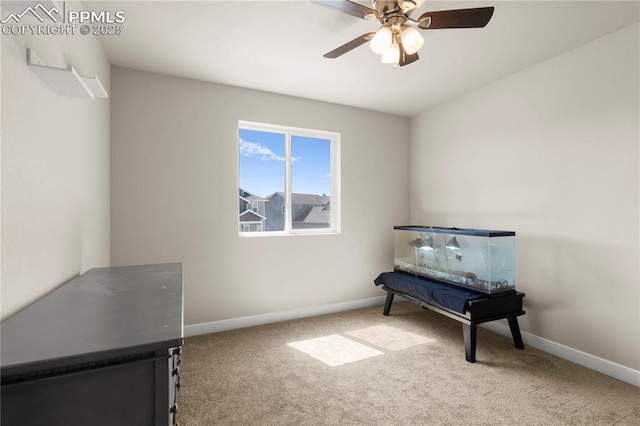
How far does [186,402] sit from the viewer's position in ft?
6.45

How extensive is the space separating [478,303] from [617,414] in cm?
94

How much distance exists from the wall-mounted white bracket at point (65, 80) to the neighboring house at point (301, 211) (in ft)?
6.99

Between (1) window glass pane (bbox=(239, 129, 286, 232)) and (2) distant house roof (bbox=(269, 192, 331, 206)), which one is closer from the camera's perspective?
(1) window glass pane (bbox=(239, 129, 286, 232))

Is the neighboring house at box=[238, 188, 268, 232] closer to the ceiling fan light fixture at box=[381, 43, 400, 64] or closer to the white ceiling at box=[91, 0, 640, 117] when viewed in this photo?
the white ceiling at box=[91, 0, 640, 117]

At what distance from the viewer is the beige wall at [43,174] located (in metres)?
1.08

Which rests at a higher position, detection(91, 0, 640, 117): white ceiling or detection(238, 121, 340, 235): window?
detection(91, 0, 640, 117): white ceiling

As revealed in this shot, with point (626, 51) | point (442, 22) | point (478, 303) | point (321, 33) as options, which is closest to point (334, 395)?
point (478, 303)

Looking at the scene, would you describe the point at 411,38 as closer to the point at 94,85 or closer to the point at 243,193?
the point at 94,85

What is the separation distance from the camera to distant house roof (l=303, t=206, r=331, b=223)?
12.4 feet

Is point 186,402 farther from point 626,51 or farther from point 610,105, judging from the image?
point 626,51

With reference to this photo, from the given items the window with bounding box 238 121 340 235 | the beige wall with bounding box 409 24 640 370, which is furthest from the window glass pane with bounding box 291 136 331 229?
the beige wall with bounding box 409 24 640 370

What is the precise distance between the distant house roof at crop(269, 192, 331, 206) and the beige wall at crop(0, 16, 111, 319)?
75.6 inches

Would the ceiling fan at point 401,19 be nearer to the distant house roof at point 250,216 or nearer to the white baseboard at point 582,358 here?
the distant house roof at point 250,216

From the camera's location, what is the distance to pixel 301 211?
12.2ft
